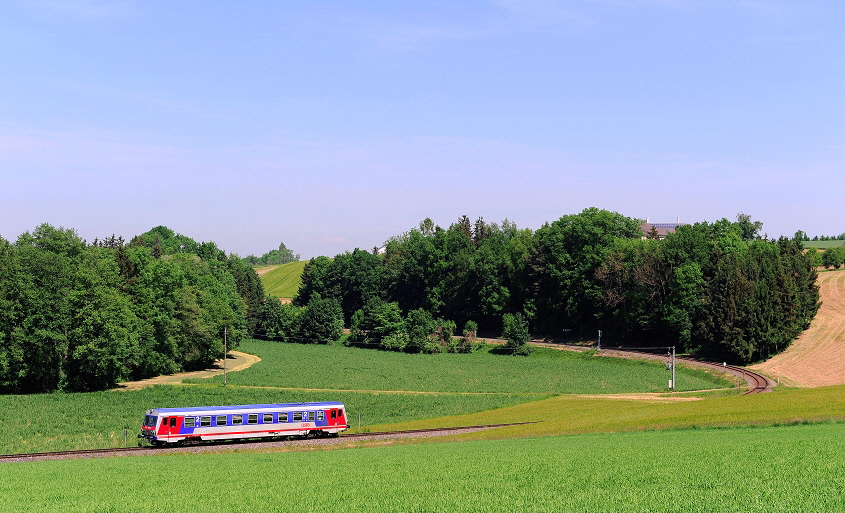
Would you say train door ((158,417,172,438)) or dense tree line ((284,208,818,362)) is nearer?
train door ((158,417,172,438))

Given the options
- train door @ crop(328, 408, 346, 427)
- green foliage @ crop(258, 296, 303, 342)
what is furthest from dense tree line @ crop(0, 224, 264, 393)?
green foliage @ crop(258, 296, 303, 342)

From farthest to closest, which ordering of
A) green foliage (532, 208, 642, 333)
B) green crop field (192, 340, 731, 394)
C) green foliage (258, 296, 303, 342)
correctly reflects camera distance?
green foliage (258, 296, 303, 342), green foliage (532, 208, 642, 333), green crop field (192, 340, 731, 394)

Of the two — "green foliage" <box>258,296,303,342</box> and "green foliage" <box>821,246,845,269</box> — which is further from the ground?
"green foliage" <box>821,246,845,269</box>

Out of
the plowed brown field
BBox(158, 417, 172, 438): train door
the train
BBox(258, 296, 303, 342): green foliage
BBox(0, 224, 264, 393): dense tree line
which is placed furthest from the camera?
BBox(258, 296, 303, 342): green foliage

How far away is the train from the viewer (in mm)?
42969

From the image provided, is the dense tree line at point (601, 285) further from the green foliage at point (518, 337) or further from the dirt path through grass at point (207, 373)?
the dirt path through grass at point (207, 373)

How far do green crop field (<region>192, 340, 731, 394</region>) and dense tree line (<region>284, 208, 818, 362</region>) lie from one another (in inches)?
334

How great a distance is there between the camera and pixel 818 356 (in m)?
86.8

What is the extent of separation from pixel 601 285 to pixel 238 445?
3380 inches

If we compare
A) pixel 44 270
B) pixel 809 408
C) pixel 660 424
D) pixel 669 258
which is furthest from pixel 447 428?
pixel 669 258

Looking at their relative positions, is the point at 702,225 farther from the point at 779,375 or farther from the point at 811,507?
the point at 811,507

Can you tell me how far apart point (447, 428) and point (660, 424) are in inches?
511

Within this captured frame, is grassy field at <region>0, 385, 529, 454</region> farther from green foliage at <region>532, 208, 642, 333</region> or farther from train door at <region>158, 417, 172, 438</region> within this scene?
green foliage at <region>532, 208, 642, 333</region>

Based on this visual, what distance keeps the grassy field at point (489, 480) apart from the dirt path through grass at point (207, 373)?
50.5 meters
